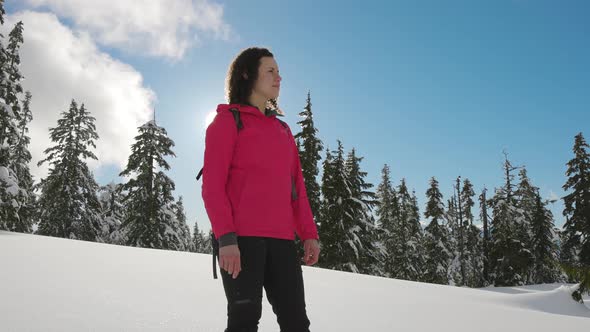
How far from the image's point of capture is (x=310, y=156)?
90.3 feet

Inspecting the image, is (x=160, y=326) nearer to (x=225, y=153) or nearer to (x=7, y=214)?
(x=225, y=153)

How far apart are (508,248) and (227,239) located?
37.6m

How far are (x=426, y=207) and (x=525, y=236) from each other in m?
8.91

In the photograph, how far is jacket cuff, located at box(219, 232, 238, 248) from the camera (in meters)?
2.11

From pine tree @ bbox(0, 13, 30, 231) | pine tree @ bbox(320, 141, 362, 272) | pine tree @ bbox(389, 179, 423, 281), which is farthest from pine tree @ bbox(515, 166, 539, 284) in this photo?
pine tree @ bbox(0, 13, 30, 231)

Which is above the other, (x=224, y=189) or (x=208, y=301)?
(x=224, y=189)

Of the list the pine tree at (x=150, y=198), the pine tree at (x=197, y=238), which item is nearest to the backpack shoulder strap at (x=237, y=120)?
the pine tree at (x=150, y=198)

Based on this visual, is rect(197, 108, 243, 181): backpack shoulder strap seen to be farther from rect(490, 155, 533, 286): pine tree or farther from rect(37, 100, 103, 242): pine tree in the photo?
rect(490, 155, 533, 286): pine tree

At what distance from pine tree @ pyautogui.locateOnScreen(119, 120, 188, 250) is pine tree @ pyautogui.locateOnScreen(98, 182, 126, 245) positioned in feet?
5.76

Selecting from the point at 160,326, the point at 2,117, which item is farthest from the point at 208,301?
the point at 2,117

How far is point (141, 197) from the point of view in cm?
2564

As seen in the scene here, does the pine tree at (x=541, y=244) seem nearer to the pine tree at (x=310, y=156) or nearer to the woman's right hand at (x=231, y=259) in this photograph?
the pine tree at (x=310, y=156)

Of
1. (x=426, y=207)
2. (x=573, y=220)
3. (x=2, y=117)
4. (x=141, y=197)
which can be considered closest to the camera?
(x=2, y=117)

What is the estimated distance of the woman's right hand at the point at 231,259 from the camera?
208 cm
